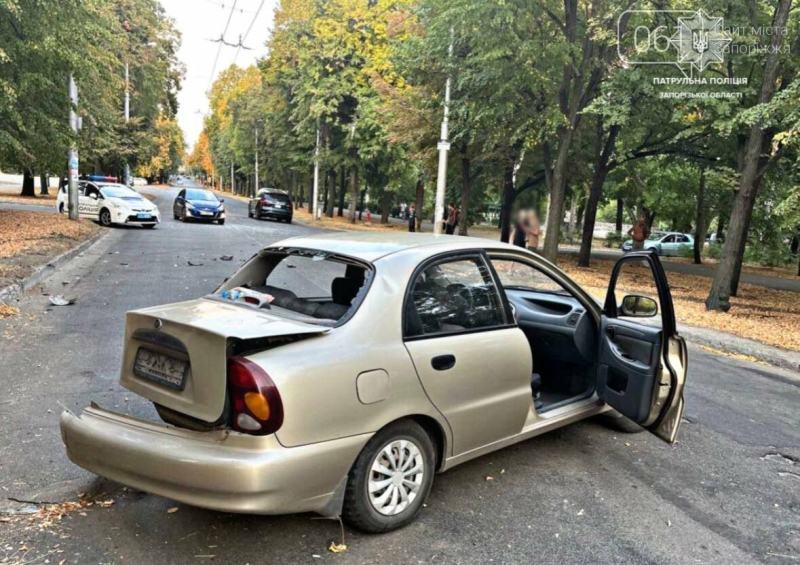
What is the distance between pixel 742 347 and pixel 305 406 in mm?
7863

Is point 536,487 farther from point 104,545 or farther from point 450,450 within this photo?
point 104,545

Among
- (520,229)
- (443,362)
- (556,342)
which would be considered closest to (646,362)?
(556,342)

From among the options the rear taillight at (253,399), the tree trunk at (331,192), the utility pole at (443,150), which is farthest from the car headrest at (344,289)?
the tree trunk at (331,192)

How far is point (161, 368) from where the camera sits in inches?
117

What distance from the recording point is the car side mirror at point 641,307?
159 inches

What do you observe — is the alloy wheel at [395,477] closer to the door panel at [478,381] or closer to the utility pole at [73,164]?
the door panel at [478,381]

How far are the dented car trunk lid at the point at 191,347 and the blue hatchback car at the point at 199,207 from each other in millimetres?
23826

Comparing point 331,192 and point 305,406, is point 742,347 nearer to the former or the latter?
point 305,406

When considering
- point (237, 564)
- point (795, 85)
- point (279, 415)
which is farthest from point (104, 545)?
point (795, 85)

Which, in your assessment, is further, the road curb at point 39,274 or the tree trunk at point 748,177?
the tree trunk at point 748,177

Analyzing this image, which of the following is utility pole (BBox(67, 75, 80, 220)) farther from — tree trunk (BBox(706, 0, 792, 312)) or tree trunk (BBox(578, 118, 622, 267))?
tree trunk (BBox(706, 0, 792, 312))

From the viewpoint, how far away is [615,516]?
10.7ft

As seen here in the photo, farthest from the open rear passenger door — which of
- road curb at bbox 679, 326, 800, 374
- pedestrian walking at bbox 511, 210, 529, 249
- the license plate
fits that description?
pedestrian walking at bbox 511, 210, 529, 249

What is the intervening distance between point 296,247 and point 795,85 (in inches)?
361
